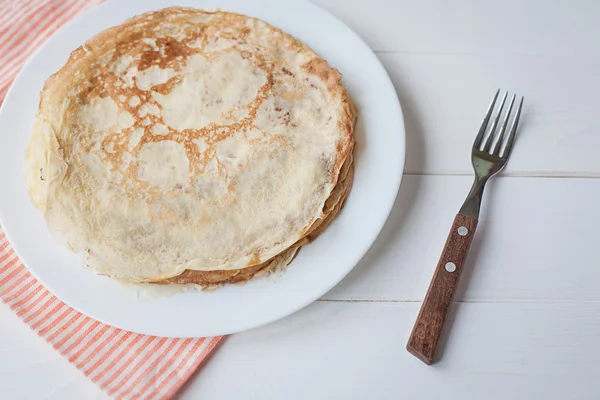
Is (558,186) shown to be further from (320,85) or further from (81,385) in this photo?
(81,385)

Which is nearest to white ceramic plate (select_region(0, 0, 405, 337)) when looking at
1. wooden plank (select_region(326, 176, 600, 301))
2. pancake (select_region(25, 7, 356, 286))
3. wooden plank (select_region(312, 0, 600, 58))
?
pancake (select_region(25, 7, 356, 286))

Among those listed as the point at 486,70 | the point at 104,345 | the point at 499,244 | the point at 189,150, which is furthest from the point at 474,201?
the point at 104,345

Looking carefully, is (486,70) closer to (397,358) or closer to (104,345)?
(397,358)

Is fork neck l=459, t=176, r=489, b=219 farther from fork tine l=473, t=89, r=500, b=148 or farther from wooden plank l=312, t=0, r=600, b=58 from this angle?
wooden plank l=312, t=0, r=600, b=58

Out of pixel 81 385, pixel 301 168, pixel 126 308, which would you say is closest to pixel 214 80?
pixel 301 168

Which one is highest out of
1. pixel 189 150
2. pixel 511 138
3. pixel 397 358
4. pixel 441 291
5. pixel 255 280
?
pixel 189 150

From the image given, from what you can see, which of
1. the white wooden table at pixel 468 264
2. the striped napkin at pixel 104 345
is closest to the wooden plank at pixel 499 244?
the white wooden table at pixel 468 264
